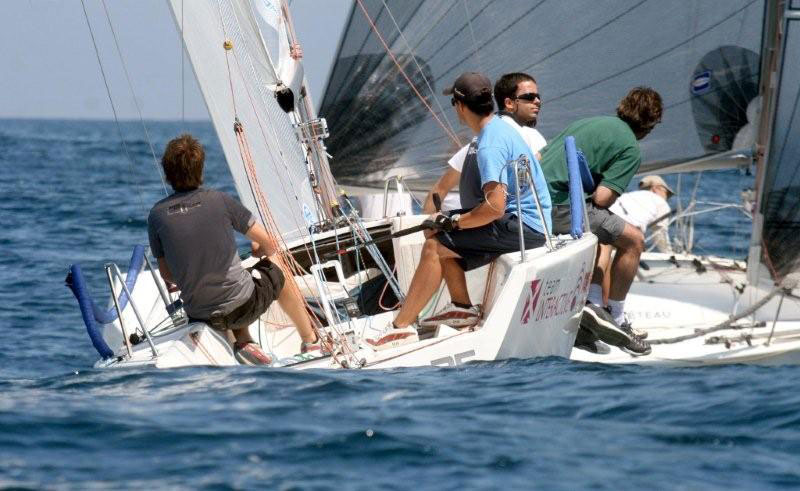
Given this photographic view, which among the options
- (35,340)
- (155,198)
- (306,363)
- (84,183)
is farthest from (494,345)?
(84,183)

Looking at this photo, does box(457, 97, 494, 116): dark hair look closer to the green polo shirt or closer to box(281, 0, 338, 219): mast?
the green polo shirt

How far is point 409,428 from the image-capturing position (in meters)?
4.46

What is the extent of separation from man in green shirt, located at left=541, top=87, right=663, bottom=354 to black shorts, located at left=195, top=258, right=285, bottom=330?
1471 mm

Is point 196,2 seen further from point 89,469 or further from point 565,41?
point 89,469

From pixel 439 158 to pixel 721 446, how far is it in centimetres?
468

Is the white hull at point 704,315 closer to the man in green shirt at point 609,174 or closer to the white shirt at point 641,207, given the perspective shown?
the man in green shirt at point 609,174

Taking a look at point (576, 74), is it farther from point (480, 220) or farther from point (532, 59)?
point (480, 220)

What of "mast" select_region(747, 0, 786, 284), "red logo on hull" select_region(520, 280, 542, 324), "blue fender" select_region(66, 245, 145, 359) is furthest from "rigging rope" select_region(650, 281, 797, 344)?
"blue fender" select_region(66, 245, 145, 359)

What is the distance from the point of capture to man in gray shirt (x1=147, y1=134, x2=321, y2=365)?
5.63 meters

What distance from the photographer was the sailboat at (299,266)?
18.5 ft

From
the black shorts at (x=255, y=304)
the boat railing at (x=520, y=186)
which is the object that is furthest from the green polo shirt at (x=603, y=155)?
the black shorts at (x=255, y=304)

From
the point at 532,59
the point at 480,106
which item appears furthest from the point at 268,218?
the point at 532,59

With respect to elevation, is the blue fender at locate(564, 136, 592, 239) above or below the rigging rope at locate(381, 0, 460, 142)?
below

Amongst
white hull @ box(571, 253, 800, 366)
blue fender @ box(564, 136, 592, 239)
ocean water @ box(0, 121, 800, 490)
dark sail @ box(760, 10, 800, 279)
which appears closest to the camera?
ocean water @ box(0, 121, 800, 490)
